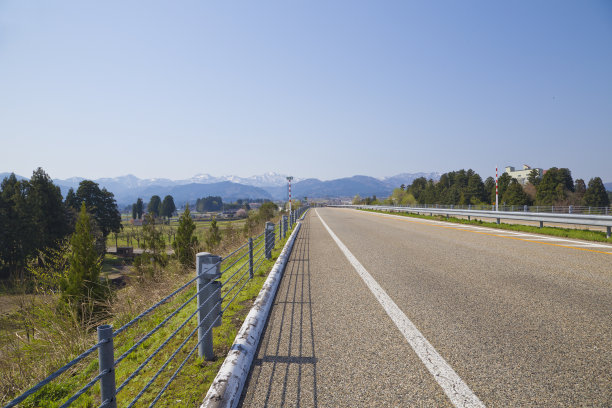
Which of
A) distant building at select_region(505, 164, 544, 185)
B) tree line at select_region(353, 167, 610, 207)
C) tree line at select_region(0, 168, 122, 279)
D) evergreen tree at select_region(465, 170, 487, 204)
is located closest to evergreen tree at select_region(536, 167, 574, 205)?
tree line at select_region(353, 167, 610, 207)

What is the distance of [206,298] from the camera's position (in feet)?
12.3

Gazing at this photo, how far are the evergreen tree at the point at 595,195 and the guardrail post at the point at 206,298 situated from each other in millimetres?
73643

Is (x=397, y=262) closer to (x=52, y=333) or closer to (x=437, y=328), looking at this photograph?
(x=437, y=328)

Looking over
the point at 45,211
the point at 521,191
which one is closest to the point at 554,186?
the point at 521,191

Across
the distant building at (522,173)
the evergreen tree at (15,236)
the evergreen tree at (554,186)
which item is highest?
the distant building at (522,173)

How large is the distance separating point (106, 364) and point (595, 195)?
76.6 meters

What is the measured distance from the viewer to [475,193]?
252 feet

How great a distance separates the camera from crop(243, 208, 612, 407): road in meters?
2.73

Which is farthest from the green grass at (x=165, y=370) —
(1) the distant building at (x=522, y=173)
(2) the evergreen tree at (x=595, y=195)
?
(1) the distant building at (x=522, y=173)

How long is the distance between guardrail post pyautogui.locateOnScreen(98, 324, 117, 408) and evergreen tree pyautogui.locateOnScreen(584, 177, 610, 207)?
75.1 metres

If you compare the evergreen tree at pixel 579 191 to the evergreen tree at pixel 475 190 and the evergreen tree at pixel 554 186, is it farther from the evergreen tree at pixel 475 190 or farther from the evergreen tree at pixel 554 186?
the evergreen tree at pixel 475 190

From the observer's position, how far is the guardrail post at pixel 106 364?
2021 millimetres

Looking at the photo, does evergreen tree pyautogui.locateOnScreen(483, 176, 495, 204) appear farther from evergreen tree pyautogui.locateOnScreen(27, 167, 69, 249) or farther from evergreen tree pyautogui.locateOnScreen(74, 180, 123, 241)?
evergreen tree pyautogui.locateOnScreen(27, 167, 69, 249)

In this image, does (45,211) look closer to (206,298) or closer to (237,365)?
(206,298)
